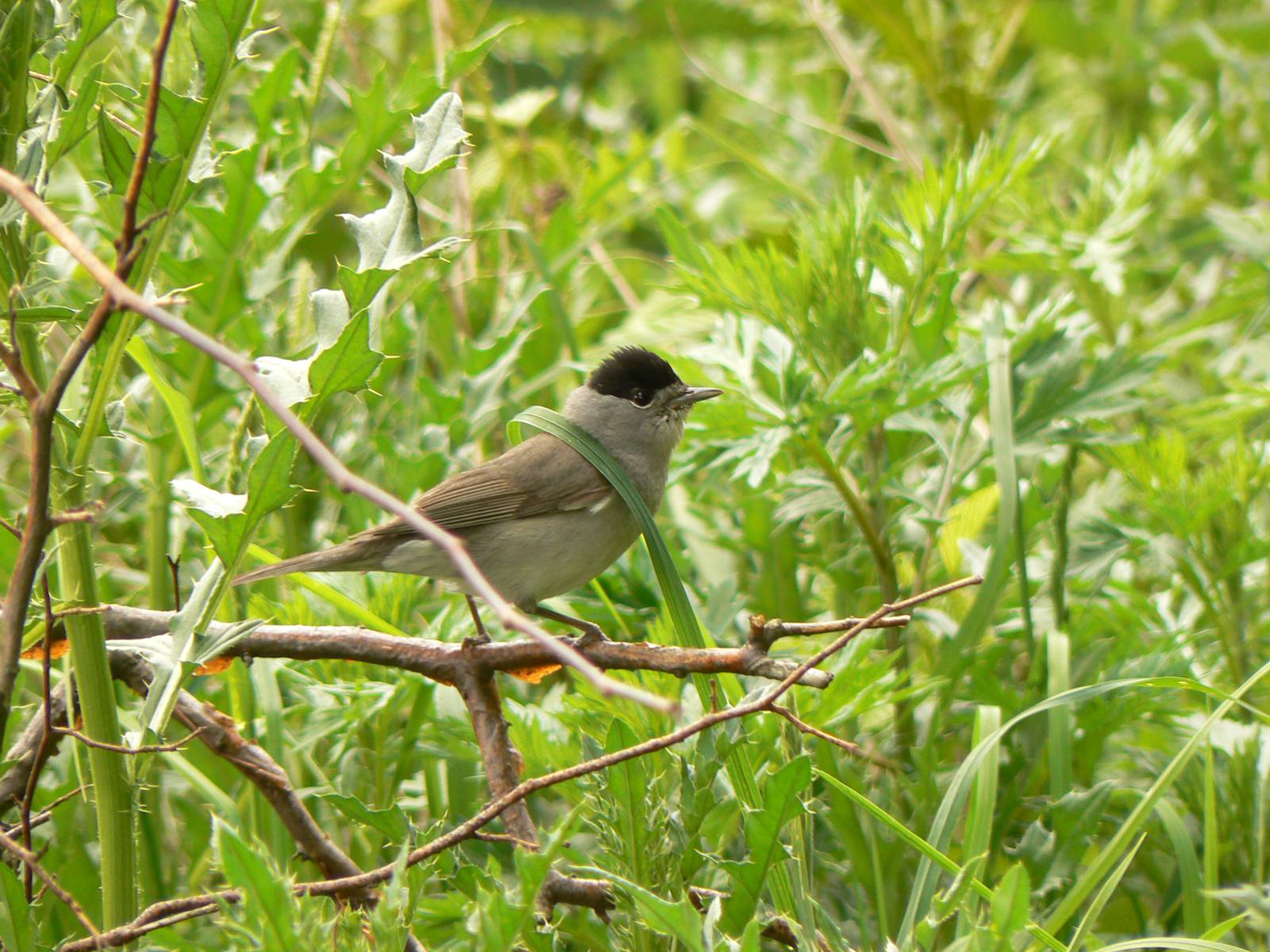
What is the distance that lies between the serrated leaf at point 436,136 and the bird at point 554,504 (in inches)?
40.9

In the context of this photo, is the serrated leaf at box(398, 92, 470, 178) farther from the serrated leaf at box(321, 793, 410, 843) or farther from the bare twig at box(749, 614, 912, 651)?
the serrated leaf at box(321, 793, 410, 843)

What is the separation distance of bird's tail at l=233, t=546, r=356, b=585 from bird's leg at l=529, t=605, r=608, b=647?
444mm

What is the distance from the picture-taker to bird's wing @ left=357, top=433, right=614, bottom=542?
124 inches

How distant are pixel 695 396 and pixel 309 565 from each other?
0.99 metres

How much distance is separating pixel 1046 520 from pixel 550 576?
1.15m

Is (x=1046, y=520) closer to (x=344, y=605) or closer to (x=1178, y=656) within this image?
(x=1178, y=656)

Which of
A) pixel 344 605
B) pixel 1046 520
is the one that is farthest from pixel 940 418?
pixel 344 605

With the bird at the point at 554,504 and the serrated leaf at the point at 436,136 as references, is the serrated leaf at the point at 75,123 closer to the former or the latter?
the serrated leaf at the point at 436,136

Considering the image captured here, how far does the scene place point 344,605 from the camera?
8.12 feet

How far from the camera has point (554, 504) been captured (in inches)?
127

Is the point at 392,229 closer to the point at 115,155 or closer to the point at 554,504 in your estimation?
the point at 115,155

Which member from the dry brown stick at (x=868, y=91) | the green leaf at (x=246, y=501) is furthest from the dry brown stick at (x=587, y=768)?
the dry brown stick at (x=868, y=91)

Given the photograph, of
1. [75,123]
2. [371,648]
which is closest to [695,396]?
[371,648]

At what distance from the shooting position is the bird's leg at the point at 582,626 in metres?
2.45
